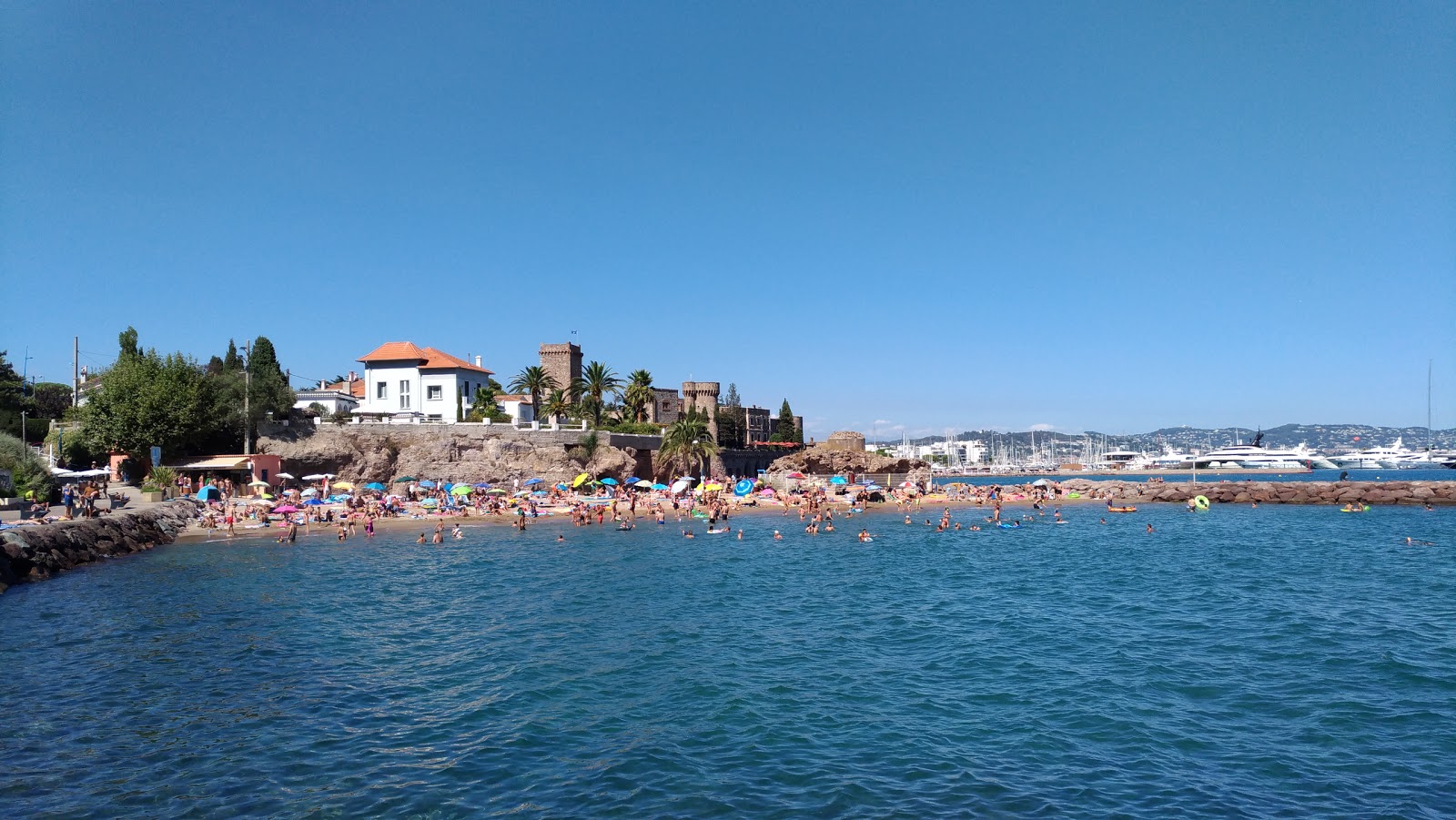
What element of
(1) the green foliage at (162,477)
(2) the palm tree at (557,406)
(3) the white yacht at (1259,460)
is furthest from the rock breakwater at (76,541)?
(3) the white yacht at (1259,460)

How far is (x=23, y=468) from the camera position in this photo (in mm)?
32531

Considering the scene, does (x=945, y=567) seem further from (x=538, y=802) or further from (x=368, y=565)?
(x=538, y=802)

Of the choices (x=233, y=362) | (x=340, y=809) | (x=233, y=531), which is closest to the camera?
(x=340, y=809)

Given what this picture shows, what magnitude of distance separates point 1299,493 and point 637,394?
5105 cm

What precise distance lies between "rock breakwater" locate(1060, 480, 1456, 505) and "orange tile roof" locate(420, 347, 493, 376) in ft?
152

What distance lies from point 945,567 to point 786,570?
5.22m

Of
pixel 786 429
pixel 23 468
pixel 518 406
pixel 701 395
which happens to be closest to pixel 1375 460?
pixel 786 429

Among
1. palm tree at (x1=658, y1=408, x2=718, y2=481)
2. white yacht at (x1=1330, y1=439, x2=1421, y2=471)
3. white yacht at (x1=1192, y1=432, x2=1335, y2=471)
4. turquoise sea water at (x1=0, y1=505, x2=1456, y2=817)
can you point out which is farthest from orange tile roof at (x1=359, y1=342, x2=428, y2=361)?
white yacht at (x1=1330, y1=439, x2=1421, y2=471)

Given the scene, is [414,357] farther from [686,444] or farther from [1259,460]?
[1259,460]

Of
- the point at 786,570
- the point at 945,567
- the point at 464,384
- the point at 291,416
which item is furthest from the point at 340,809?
the point at 464,384

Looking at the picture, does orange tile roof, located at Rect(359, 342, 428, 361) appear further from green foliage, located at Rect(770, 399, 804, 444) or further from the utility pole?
green foliage, located at Rect(770, 399, 804, 444)

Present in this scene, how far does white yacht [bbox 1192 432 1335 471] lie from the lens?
153625 millimetres

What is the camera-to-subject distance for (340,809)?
28.5 ft

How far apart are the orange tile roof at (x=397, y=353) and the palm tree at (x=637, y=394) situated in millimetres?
19029
